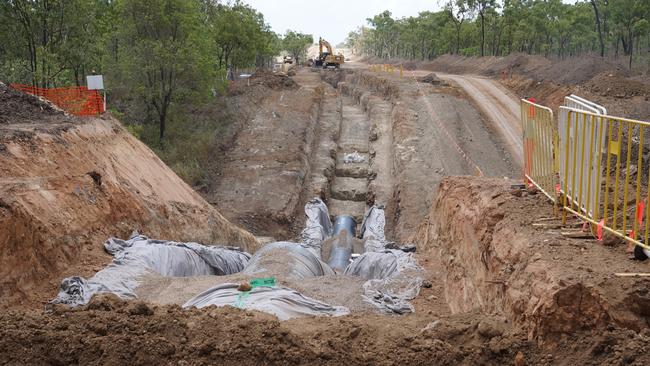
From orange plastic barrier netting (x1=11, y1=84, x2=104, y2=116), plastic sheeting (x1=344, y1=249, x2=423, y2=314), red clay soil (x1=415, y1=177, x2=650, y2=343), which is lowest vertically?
plastic sheeting (x1=344, y1=249, x2=423, y2=314)

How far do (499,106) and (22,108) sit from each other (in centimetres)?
2576

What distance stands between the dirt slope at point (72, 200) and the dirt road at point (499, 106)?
1452 cm

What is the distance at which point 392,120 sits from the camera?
111 feet

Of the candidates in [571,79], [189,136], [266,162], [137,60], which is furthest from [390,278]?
[571,79]

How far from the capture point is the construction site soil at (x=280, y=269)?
530 cm

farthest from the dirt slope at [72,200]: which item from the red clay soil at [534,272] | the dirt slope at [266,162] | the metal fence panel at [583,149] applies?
the metal fence panel at [583,149]

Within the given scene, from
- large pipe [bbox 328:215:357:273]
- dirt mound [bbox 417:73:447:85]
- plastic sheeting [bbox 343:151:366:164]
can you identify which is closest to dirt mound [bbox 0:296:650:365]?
large pipe [bbox 328:215:357:273]

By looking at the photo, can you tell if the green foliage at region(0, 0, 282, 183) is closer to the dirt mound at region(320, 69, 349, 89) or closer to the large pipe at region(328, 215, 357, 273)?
the large pipe at region(328, 215, 357, 273)

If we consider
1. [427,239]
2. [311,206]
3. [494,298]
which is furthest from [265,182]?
[494,298]

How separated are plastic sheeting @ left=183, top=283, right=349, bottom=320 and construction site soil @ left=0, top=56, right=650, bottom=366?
68cm

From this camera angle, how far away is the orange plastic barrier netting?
1950 centimetres

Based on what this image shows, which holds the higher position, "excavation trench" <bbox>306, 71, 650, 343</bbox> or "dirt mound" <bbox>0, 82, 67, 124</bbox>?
"dirt mound" <bbox>0, 82, 67, 124</bbox>

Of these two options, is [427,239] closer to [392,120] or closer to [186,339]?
[186,339]

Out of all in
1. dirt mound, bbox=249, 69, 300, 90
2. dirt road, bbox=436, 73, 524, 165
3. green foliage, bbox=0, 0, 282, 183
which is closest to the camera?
green foliage, bbox=0, 0, 282, 183
